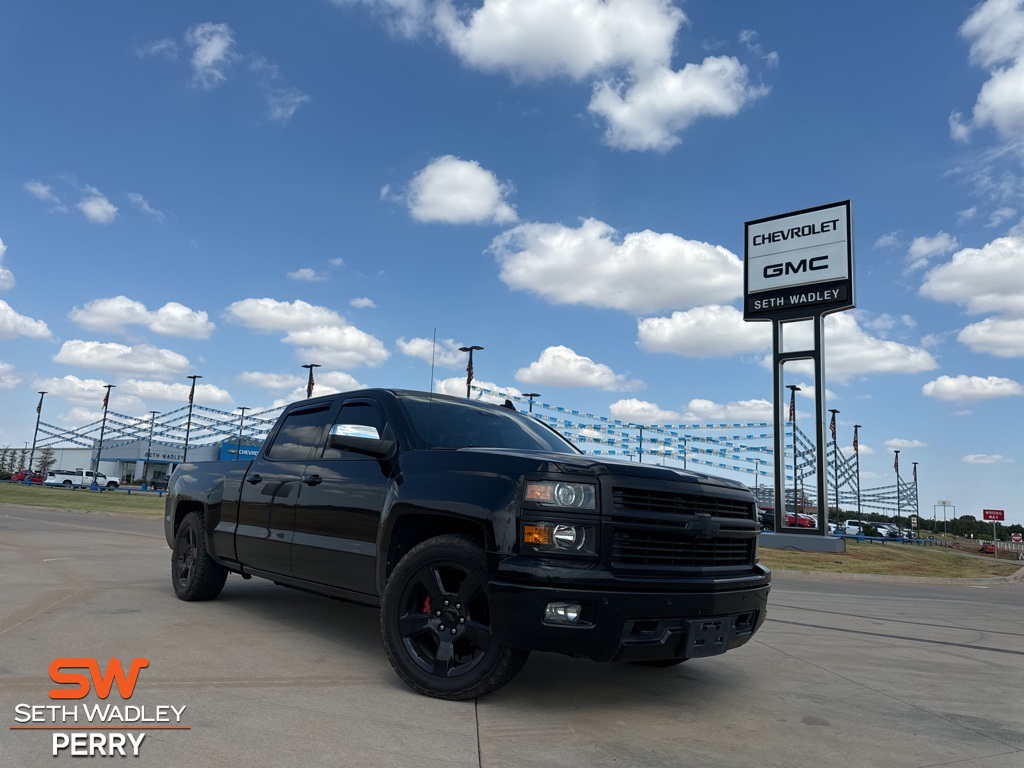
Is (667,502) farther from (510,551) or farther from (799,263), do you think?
(799,263)

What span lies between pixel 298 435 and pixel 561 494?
9.89ft

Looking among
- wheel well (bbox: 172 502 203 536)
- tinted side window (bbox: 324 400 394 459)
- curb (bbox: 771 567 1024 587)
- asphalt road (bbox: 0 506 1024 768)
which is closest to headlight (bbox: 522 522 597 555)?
asphalt road (bbox: 0 506 1024 768)

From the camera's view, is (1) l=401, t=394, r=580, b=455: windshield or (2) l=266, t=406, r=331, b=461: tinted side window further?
(2) l=266, t=406, r=331, b=461: tinted side window

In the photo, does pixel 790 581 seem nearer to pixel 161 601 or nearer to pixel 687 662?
pixel 687 662

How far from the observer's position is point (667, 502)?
4.17 metres

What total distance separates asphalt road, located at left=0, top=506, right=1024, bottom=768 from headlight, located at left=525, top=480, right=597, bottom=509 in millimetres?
1109


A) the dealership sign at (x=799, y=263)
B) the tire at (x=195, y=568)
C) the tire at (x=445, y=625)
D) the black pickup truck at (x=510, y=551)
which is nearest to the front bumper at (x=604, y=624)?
the black pickup truck at (x=510, y=551)

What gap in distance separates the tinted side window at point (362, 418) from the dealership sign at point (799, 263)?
2459cm

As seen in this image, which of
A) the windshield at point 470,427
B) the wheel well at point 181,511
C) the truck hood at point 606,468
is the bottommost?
the wheel well at point 181,511

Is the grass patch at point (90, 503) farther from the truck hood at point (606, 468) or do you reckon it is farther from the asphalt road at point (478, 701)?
the truck hood at point (606, 468)

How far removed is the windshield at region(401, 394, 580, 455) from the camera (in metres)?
5.14

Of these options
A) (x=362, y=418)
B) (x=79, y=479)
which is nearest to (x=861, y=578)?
(x=362, y=418)

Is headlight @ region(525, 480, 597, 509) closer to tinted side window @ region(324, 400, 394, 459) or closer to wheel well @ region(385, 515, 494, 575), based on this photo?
wheel well @ region(385, 515, 494, 575)

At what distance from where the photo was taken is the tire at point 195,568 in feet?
22.9
